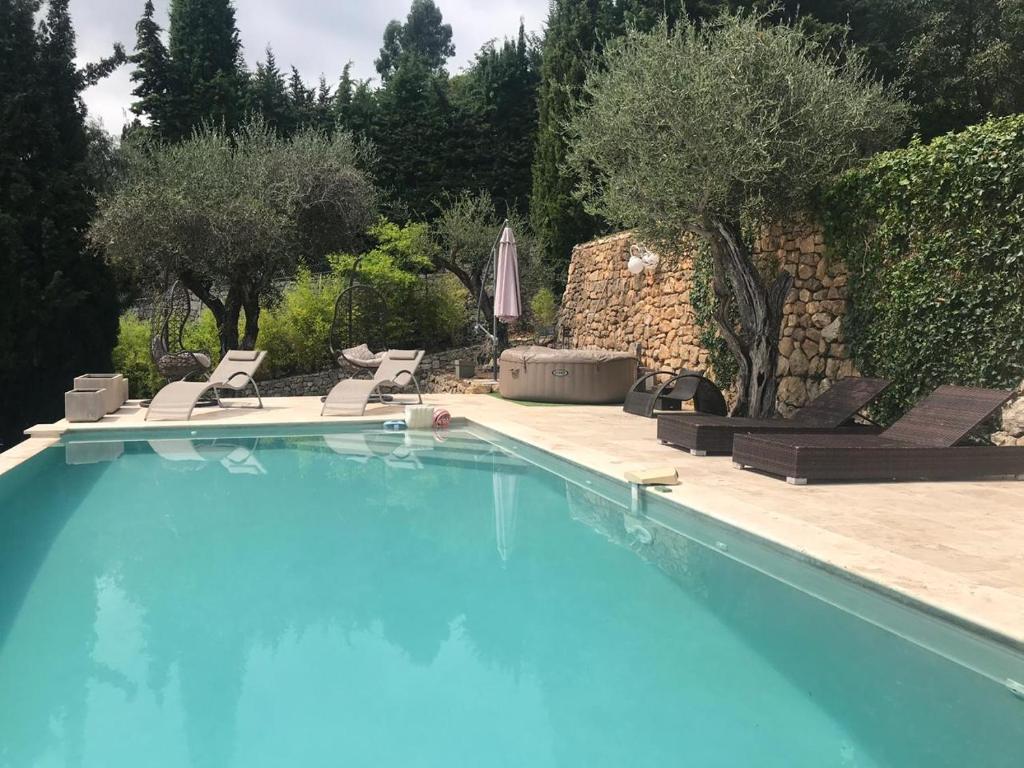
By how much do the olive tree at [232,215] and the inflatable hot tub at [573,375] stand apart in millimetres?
4680

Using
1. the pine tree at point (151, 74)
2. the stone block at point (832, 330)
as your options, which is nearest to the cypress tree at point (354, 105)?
the pine tree at point (151, 74)

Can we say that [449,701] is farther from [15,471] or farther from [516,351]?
[516,351]

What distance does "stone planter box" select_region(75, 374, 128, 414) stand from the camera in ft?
29.4

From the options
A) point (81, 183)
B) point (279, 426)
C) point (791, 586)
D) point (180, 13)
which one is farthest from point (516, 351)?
point (180, 13)

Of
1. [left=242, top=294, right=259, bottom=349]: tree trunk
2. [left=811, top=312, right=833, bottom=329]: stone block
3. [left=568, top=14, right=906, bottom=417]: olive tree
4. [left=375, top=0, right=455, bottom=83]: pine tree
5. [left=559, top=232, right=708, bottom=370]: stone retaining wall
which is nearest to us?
[left=568, top=14, right=906, bottom=417]: olive tree

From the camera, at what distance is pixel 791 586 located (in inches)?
136

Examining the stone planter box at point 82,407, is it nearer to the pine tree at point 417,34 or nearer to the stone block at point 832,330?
the stone block at point 832,330

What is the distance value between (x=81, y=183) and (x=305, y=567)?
10.7 m

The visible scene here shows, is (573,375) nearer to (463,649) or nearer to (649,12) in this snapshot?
(463,649)

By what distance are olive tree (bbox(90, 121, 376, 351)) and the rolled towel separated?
541cm

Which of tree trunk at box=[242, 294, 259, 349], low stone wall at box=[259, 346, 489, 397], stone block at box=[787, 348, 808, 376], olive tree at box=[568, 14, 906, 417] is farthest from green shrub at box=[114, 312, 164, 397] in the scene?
stone block at box=[787, 348, 808, 376]

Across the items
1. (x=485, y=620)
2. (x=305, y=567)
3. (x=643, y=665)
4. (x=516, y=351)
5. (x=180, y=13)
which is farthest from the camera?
(x=180, y=13)

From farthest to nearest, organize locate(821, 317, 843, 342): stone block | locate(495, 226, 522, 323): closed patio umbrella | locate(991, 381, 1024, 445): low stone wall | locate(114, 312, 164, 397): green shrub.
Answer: locate(114, 312, 164, 397): green shrub, locate(495, 226, 522, 323): closed patio umbrella, locate(821, 317, 843, 342): stone block, locate(991, 381, 1024, 445): low stone wall

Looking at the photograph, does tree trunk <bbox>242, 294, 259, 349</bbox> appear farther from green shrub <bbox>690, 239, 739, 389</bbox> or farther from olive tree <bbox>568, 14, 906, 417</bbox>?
green shrub <bbox>690, 239, 739, 389</bbox>
